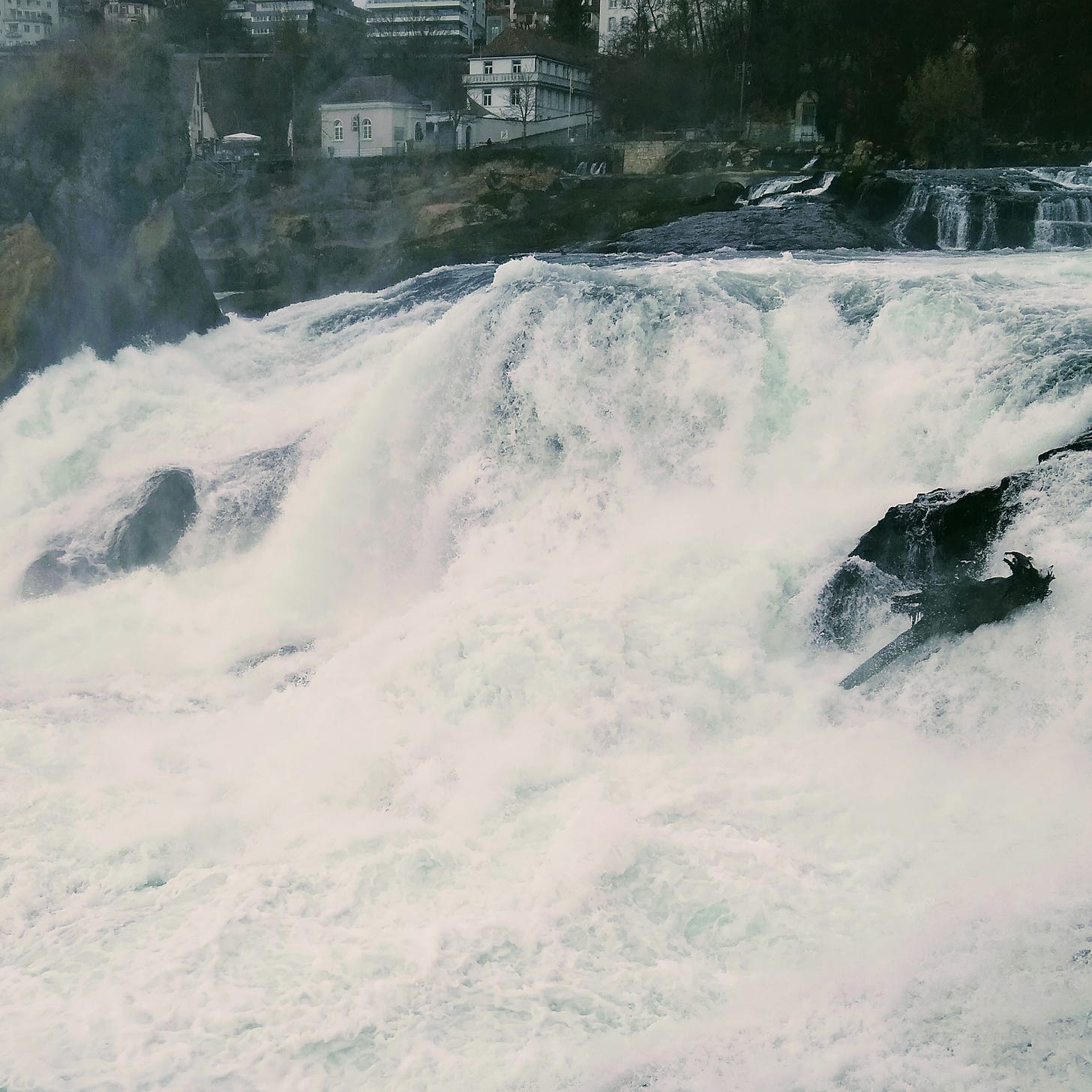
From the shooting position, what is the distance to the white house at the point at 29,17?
6725cm

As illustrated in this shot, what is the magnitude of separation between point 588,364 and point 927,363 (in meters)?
3.22

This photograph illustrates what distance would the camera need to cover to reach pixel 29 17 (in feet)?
234

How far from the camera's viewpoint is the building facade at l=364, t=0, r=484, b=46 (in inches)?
2211

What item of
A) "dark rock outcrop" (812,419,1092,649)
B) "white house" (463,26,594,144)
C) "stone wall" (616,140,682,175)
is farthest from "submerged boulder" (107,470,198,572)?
"white house" (463,26,594,144)

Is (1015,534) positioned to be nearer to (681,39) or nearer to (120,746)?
(120,746)

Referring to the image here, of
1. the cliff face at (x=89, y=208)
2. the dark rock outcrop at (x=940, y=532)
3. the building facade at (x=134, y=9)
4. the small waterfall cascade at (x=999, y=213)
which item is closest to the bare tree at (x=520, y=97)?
the small waterfall cascade at (x=999, y=213)

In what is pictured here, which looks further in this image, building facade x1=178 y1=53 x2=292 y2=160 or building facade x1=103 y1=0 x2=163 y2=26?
building facade x1=103 y1=0 x2=163 y2=26

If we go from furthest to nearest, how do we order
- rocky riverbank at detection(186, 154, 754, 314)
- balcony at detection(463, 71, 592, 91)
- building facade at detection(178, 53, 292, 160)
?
1. building facade at detection(178, 53, 292, 160)
2. balcony at detection(463, 71, 592, 91)
3. rocky riverbank at detection(186, 154, 754, 314)

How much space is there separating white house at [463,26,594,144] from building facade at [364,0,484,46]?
29.3 feet

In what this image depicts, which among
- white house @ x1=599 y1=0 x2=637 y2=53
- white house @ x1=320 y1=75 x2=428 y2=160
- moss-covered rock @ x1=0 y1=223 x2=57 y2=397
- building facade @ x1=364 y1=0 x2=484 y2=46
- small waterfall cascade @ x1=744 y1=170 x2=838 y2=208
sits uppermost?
building facade @ x1=364 y1=0 x2=484 y2=46

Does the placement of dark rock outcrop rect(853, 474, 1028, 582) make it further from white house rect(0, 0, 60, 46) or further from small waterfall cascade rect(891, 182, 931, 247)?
white house rect(0, 0, 60, 46)

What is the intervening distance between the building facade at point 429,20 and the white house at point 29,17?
749 inches

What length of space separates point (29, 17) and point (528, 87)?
145 feet

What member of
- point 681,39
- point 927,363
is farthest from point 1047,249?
point 681,39
